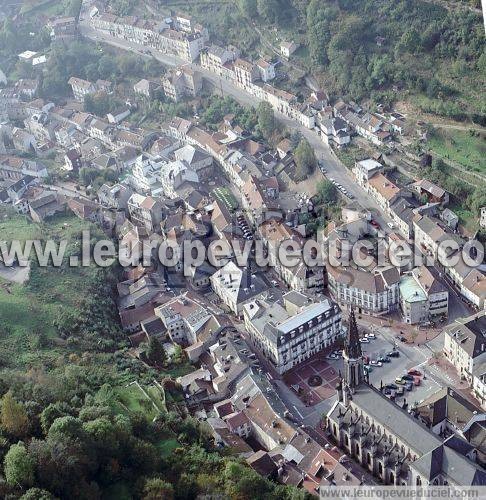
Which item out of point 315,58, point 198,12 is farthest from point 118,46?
point 315,58

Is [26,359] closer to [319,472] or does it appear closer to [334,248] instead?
[319,472]

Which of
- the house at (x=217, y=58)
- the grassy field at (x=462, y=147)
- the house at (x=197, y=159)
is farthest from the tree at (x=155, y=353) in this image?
the house at (x=217, y=58)

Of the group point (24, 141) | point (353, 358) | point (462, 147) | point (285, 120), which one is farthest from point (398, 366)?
point (24, 141)

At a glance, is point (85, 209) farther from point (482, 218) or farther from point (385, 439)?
point (385, 439)

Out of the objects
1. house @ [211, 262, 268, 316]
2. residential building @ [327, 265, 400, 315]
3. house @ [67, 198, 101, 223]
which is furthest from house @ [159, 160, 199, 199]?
residential building @ [327, 265, 400, 315]

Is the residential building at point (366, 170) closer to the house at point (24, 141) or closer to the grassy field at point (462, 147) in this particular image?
the grassy field at point (462, 147)

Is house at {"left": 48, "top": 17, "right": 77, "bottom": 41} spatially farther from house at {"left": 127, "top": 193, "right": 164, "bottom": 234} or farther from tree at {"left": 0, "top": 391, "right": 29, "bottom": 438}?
tree at {"left": 0, "top": 391, "right": 29, "bottom": 438}
